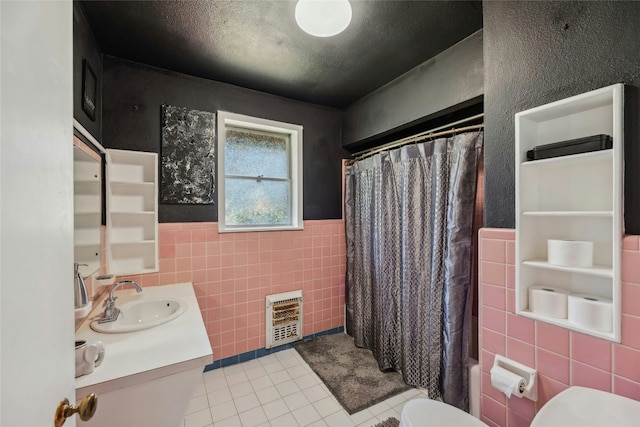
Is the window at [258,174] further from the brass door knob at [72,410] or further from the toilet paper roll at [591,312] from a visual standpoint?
the toilet paper roll at [591,312]

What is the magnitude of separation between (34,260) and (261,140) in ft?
7.31

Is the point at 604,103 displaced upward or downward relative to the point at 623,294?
upward

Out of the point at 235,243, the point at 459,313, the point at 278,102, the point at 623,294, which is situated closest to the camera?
the point at 623,294

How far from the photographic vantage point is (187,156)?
213cm

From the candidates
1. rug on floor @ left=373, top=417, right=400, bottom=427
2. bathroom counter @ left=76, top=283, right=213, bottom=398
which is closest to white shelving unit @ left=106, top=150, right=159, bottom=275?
bathroom counter @ left=76, top=283, right=213, bottom=398

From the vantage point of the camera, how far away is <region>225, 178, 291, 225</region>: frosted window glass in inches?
95.9

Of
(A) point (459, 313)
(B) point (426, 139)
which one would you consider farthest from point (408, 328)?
(B) point (426, 139)

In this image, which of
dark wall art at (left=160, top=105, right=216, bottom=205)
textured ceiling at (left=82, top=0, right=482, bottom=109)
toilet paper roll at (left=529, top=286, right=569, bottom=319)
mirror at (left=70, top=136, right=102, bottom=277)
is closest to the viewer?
toilet paper roll at (left=529, top=286, right=569, bottom=319)

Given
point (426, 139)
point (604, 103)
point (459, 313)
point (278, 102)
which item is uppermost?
point (278, 102)

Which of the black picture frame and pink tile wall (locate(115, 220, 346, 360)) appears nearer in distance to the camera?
the black picture frame

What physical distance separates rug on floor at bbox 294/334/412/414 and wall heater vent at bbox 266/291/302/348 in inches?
5.6

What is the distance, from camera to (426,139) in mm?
2047

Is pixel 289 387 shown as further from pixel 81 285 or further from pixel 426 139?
pixel 426 139

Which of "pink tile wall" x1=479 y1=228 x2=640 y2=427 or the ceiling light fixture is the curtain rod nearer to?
"pink tile wall" x1=479 y1=228 x2=640 y2=427
